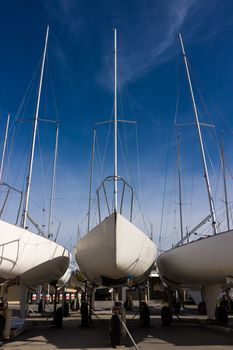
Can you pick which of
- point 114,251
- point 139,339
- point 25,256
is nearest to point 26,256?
point 25,256

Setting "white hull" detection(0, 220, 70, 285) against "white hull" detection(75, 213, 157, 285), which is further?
"white hull" detection(0, 220, 70, 285)

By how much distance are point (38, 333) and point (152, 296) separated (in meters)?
30.6

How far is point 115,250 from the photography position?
702 centimetres

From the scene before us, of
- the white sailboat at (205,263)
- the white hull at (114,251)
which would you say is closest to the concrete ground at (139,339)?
the white sailboat at (205,263)

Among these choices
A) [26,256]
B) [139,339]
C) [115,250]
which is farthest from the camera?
[26,256]

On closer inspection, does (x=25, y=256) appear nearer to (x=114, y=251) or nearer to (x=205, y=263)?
(x=114, y=251)

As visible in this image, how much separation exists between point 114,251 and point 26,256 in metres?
2.53

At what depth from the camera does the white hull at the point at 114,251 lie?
7043mm

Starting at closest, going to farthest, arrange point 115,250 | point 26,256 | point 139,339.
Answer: point 115,250
point 139,339
point 26,256

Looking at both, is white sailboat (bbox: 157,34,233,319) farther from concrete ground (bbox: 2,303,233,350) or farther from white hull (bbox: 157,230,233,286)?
concrete ground (bbox: 2,303,233,350)

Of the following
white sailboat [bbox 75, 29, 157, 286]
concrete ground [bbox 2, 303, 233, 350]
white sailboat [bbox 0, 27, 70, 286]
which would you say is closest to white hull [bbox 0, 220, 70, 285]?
white sailboat [bbox 0, 27, 70, 286]

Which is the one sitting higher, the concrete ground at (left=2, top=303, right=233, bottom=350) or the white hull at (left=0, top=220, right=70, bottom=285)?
the white hull at (left=0, top=220, right=70, bottom=285)

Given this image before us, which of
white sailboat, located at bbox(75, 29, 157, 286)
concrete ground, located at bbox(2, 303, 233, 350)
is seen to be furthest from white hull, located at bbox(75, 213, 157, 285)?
concrete ground, located at bbox(2, 303, 233, 350)

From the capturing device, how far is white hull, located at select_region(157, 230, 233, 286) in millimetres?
7434
